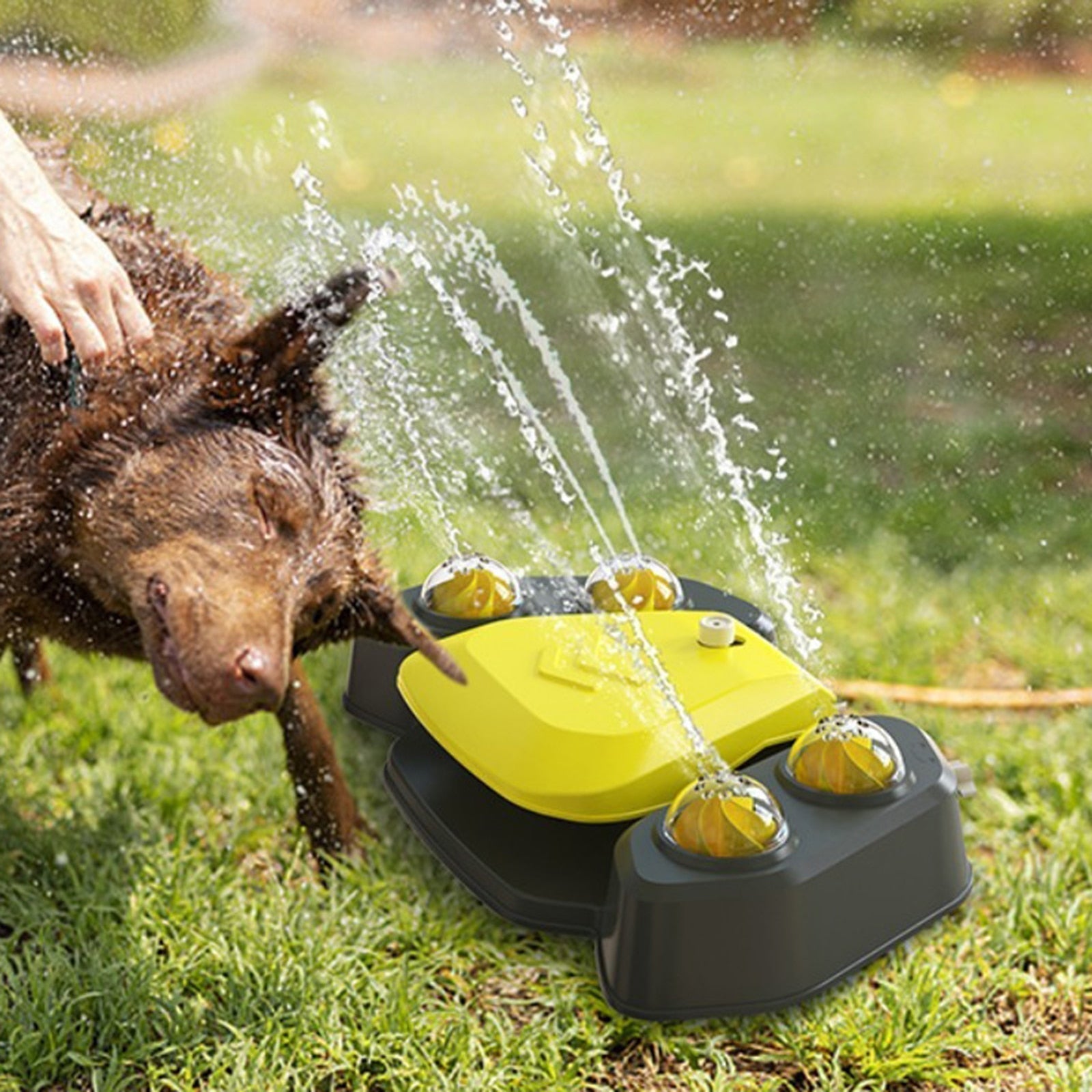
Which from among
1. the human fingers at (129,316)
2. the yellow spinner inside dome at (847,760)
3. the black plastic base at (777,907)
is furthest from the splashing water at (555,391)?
the human fingers at (129,316)

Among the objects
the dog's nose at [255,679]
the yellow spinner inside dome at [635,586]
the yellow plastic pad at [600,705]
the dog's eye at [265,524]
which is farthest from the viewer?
the yellow spinner inside dome at [635,586]

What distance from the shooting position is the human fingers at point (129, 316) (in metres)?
2.25

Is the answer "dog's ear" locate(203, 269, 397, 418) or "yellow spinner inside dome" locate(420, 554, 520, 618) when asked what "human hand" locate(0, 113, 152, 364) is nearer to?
"dog's ear" locate(203, 269, 397, 418)

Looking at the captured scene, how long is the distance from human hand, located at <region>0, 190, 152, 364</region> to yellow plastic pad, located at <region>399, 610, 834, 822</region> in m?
0.84

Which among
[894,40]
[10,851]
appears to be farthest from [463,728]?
[894,40]

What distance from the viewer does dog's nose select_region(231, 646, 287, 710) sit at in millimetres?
1885

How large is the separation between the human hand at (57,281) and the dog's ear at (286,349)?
0.58 feet

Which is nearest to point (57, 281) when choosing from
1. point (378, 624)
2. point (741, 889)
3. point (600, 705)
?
point (378, 624)

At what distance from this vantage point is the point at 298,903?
108 inches

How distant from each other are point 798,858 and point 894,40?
33.4 feet

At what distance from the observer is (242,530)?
6.69 feet

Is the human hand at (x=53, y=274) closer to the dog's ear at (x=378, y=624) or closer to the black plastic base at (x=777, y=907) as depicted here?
the dog's ear at (x=378, y=624)

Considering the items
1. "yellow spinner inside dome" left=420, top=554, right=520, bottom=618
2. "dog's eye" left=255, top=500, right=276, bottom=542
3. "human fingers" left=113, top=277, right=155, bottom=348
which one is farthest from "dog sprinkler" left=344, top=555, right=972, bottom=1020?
"human fingers" left=113, top=277, right=155, bottom=348

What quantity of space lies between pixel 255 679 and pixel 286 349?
525 mm
